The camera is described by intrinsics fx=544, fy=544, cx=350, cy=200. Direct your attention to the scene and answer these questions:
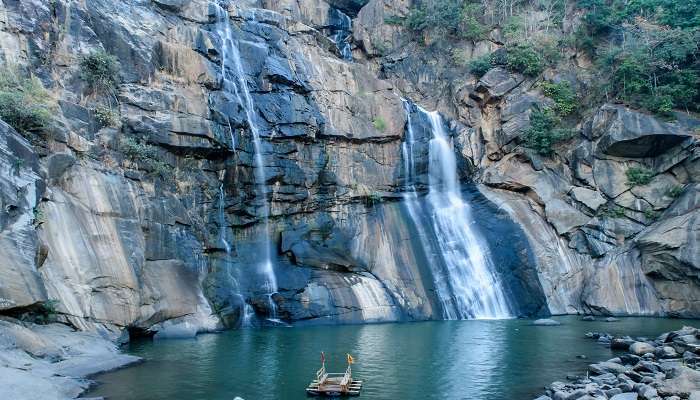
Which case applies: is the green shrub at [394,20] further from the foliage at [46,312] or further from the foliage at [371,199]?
the foliage at [46,312]

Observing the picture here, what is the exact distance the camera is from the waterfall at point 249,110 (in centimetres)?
2970

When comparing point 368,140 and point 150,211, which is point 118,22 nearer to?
point 150,211

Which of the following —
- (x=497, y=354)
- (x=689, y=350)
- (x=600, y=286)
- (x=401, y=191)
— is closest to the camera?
(x=689, y=350)

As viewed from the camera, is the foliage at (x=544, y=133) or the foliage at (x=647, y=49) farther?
the foliage at (x=544, y=133)

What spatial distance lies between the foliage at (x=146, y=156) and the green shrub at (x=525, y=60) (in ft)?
81.3

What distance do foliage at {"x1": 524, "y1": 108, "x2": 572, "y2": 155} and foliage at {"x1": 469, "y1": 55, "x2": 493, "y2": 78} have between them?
5.59 meters

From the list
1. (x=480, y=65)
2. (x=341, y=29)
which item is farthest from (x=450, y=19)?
(x=341, y=29)

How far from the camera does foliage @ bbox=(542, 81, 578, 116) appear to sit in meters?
36.8

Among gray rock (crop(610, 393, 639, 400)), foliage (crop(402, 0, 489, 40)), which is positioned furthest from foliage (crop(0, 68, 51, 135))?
foliage (crop(402, 0, 489, 40))

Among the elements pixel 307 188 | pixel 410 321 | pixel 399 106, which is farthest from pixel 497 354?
pixel 399 106

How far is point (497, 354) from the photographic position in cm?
1953

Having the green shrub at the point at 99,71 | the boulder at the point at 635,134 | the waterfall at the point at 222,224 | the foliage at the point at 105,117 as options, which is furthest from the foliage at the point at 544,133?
the green shrub at the point at 99,71

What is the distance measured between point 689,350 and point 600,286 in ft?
43.9

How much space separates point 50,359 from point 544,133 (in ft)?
99.5
